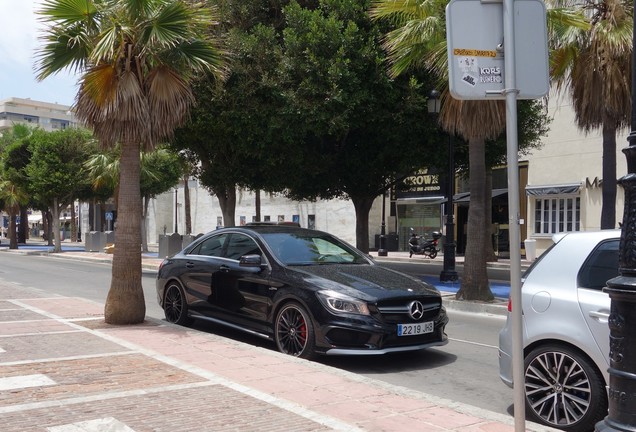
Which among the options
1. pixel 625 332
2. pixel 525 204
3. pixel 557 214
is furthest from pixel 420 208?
pixel 625 332

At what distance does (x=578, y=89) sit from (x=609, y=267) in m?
9.80

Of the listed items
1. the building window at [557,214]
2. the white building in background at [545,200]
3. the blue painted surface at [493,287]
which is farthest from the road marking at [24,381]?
the building window at [557,214]

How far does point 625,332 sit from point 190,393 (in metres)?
3.74

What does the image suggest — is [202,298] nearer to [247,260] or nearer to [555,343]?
[247,260]

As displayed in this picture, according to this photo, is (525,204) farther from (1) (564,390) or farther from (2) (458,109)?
(1) (564,390)

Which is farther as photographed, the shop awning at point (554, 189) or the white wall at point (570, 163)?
the shop awning at point (554, 189)

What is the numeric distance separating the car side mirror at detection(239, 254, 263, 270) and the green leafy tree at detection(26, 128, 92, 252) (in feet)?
102

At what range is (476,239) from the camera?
13508 millimetres

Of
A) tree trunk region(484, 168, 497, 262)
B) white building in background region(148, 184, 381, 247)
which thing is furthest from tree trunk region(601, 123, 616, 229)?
white building in background region(148, 184, 381, 247)

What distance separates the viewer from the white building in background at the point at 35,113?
98.3 m

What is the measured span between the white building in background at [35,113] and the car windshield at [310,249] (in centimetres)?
9786

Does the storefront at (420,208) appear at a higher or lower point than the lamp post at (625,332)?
higher

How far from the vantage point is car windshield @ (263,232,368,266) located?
822cm

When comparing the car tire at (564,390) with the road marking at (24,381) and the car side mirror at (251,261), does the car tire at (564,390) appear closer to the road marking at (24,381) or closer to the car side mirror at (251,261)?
the car side mirror at (251,261)
